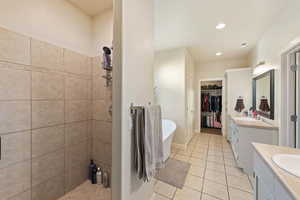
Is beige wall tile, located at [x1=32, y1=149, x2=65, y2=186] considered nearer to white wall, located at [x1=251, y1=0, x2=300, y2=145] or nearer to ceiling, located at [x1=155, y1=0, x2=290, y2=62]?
ceiling, located at [x1=155, y1=0, x2=290, y2=62]

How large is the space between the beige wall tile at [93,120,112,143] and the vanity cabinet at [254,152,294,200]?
67.8 inches

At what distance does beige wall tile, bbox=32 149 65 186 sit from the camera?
1466mm

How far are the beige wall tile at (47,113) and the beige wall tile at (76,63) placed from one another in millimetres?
498

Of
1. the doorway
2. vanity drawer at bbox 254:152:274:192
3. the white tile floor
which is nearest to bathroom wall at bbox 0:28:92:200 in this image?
the white tile floor

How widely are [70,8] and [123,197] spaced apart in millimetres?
2415

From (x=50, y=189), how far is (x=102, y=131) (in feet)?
2.93

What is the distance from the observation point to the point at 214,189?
193 centimetres

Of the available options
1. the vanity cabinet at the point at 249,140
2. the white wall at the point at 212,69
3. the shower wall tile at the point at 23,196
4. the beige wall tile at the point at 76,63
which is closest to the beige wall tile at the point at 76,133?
the shower wall tile at the point at 23,196

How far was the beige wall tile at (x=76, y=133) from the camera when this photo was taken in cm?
180

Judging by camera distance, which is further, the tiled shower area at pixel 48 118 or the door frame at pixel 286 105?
the door frame at pixel 286 105

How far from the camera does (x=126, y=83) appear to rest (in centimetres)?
112

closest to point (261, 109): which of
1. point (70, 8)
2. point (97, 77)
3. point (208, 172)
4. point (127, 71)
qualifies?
point (208, 172)

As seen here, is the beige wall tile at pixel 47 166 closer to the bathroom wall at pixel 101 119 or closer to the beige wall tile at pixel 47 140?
the beige wall tile at pixel 47 140

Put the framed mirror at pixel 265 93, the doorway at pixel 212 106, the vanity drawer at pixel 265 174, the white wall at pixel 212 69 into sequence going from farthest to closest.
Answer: the doorway at pixel 212 106 < the white wall at pixel 212 69 < the framed mirror at pixel 265 93 < the vanity drawer at pixel 265 174
